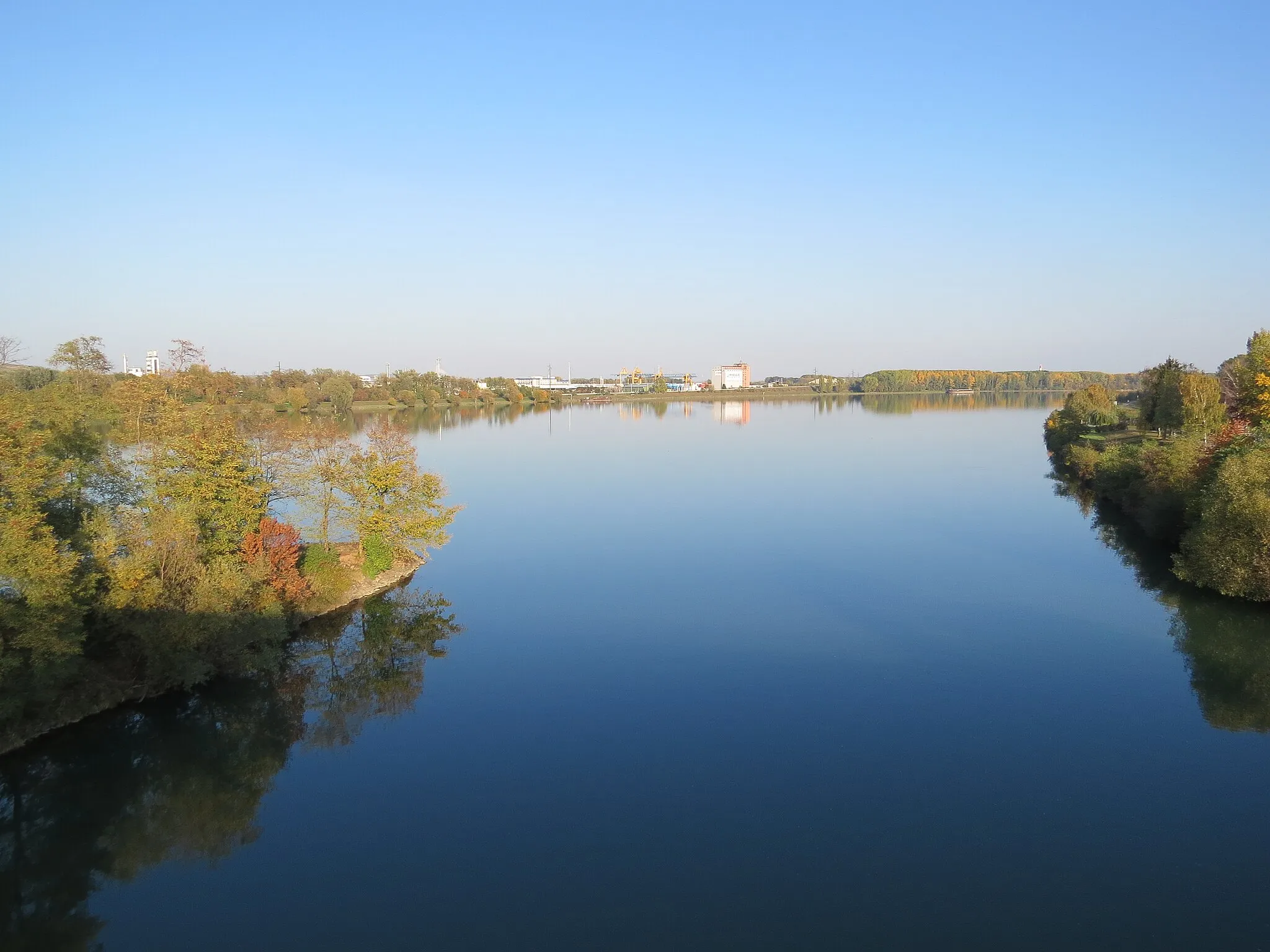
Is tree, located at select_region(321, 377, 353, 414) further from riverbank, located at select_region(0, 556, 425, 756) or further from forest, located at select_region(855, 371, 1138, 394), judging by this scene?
forest, located at select_region(855, 371, 1138, 394)

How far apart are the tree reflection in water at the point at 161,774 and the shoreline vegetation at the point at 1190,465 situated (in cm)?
1920

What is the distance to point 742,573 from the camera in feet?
78.0

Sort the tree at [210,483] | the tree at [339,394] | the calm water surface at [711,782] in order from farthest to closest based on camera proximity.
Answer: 1. the tree at [339,394]
2. the tree at [210,483]
3. the calm water surface at [711,782]

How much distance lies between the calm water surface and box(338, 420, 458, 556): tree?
1.81 metres

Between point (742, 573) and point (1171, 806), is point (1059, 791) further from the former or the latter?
point (742, 573)

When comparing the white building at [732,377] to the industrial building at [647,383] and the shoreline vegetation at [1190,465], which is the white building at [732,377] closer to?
the industrial building at [647,383]

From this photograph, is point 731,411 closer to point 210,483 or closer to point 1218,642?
point 1218,642

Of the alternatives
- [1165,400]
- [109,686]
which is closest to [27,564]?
[109,686]

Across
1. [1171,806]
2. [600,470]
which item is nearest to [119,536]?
[1171,806]

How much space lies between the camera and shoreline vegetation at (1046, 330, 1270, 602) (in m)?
20.2

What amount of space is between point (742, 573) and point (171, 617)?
14544mm

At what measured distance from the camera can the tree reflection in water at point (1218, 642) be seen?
1477 centimetres

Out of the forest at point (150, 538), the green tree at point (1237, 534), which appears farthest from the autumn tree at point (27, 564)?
the green tree at point (1237, 534)

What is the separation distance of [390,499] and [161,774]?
34.7 feet
